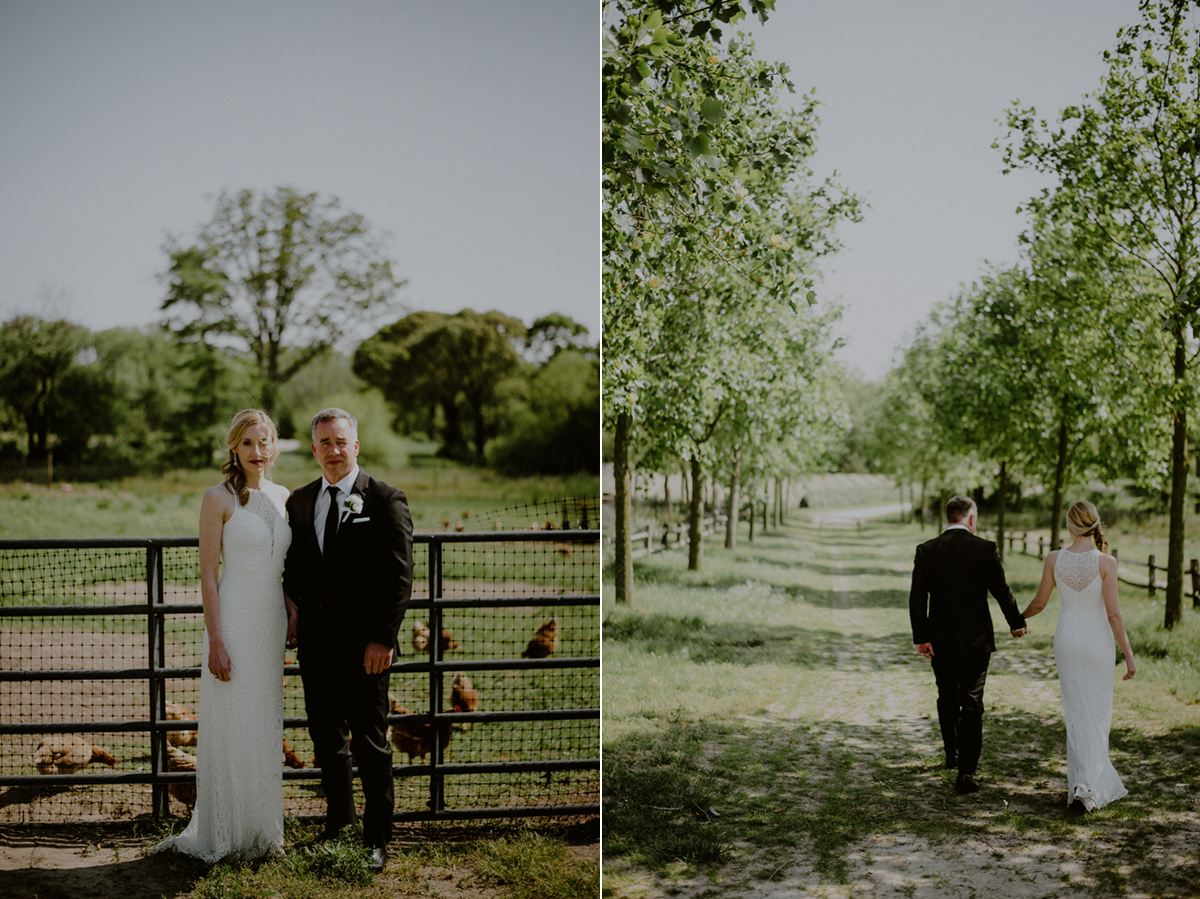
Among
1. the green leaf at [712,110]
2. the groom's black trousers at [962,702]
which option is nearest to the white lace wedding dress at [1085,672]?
the groom's black trousers at [962,702]

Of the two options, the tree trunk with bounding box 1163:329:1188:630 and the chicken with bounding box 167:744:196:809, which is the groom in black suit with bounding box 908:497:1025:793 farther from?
the chicken with bounding box 167:744:196:809

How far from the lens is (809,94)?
3102mm

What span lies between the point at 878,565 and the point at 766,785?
38.6 inches

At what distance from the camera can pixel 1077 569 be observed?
9.39 ft

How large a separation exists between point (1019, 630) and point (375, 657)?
2.39 m

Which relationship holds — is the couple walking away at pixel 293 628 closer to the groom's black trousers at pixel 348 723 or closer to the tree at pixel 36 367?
the groom's black trousers at pixel 348 723

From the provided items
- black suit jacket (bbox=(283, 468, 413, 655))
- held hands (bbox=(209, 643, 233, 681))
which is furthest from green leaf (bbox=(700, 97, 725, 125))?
held hands (bbox=(209, 643, 233, 681))

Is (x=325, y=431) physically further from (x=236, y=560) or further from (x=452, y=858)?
(x=452, y=858)

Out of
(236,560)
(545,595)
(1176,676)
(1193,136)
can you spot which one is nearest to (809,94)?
(1193,136)

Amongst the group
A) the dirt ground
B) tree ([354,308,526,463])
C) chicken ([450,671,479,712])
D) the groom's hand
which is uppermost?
tree ([354,308,526,463])

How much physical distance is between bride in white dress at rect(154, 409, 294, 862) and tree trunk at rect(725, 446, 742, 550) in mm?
1978

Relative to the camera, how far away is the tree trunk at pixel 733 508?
3635 mm

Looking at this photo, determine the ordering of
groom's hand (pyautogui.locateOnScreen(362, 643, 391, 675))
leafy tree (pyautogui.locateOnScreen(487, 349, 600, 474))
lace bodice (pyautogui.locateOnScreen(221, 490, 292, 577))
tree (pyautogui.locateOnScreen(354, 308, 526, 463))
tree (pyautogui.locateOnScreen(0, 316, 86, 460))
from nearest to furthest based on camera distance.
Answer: groom's hand (pyautogui.locateOnScreen(362, 643, 391, 675)), lace bodice (pyautogui.locateOnScreen(221, 490, 292, 577)), tree (pyautogui.locateOnScreen(0, 316, 86, 460)), tree (pyautogui.locateOnScreen(354, 308, 526, 463)), leafy tree (pyautogui.locateOnScreen(487, 349, 600, 474))

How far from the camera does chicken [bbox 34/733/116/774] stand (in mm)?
3451
